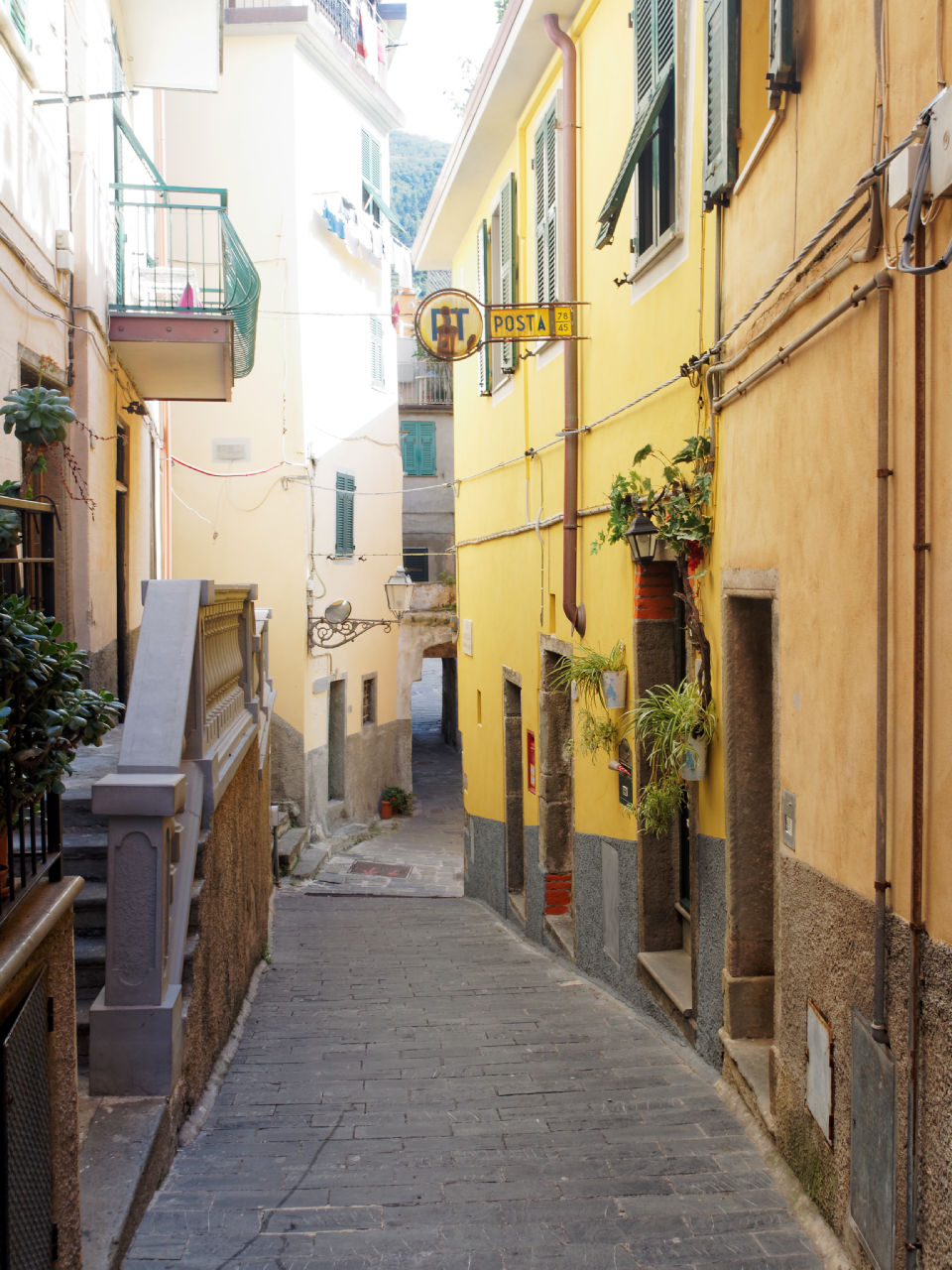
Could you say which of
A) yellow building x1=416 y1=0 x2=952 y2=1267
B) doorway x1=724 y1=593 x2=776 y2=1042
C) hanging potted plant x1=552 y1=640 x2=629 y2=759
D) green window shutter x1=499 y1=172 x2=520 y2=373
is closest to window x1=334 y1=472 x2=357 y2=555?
green window shutter x1=499 y1=172 x2=520 y2=373

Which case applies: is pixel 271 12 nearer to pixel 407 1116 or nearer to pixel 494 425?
pixel 494 425

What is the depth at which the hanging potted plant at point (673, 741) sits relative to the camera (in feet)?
19.1

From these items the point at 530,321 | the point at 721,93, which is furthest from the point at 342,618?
the point at 721,93

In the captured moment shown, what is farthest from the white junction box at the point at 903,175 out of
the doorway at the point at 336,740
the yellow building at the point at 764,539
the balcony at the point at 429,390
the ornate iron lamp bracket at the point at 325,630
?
the balcony at the point at 429,390

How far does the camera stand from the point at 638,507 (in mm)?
6438

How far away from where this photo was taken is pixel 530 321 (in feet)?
26.9

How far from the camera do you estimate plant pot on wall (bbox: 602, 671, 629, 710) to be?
725cm

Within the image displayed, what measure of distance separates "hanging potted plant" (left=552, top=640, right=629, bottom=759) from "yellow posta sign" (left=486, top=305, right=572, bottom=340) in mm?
2314

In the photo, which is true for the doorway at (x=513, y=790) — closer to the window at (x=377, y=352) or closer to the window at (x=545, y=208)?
the window at (x=545, y=208)

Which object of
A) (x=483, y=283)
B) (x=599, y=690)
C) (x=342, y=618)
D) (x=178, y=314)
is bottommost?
(x=599, y=690)

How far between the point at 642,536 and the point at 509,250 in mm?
5747

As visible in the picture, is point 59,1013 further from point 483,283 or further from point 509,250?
point 483,283

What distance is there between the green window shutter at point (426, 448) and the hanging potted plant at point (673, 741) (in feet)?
66.1

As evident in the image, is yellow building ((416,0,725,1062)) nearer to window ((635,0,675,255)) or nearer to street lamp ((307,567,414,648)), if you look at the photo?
window ((635,0,675,255))
